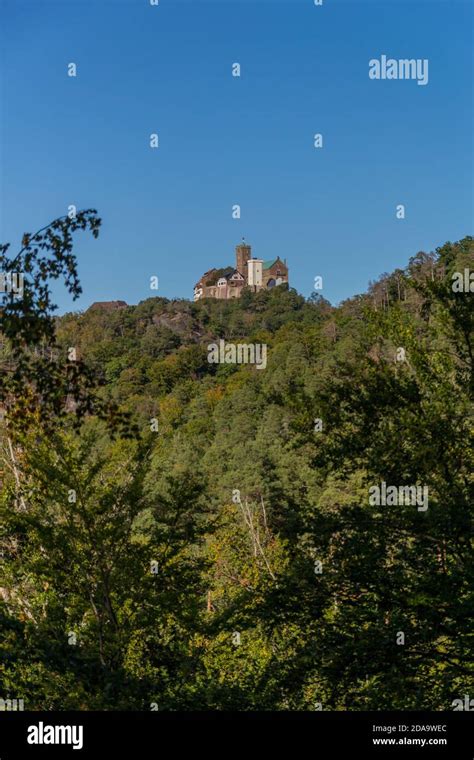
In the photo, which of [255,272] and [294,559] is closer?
[294,559]

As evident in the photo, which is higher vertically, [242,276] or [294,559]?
[242,276]

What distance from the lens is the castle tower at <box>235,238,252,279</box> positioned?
7096 inches

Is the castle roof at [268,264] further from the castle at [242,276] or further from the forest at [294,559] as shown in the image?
the forest at [294,559]

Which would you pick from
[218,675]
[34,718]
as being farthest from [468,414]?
[218,675]

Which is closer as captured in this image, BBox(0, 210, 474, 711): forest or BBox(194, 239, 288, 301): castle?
BBox(0, 210, 474, 711): forest

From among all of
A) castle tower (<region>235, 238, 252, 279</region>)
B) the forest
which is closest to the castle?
castle tower (<region>235, 238, 252, 279</region>)

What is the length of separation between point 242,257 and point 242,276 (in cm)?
675

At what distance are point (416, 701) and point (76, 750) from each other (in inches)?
149

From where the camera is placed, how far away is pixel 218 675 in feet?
46.4

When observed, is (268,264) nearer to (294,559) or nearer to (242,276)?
(242,276)

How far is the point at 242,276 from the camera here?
578 feet

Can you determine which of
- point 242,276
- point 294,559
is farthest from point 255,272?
point 294,559

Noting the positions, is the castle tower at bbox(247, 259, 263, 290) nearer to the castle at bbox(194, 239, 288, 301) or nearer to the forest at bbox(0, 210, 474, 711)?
the castle at bbox(194, 239, 288, 301)

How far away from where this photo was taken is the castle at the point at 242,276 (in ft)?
565
